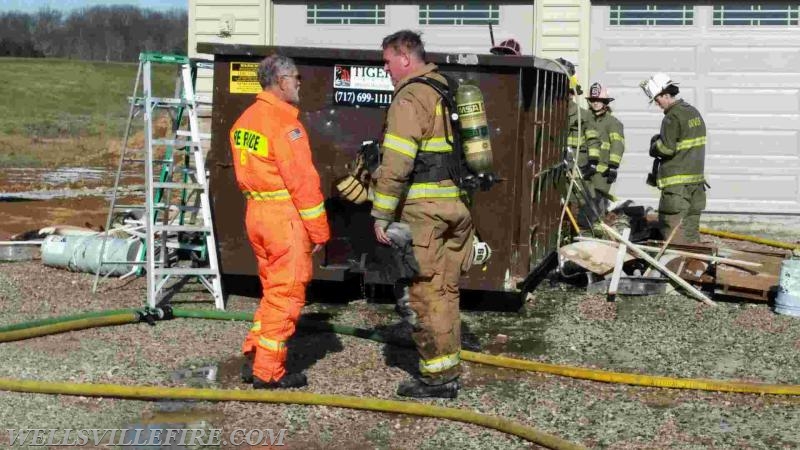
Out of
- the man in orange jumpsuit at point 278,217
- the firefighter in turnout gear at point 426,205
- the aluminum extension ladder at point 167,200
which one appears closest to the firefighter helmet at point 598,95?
the aluminum extension ladder at point 167,200

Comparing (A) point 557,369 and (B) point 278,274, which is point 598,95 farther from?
(B) point 278,274

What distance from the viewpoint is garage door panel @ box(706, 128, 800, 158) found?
43.8 feet

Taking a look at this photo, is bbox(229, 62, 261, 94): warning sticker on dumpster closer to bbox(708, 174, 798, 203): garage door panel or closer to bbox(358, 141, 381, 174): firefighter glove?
bbox(358, 141, 381, 174): firefighter glove

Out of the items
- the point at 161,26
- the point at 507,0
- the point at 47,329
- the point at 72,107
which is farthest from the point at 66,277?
the point at 161,26

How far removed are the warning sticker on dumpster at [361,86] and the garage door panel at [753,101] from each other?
6750mm

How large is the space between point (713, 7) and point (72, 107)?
34.2 m

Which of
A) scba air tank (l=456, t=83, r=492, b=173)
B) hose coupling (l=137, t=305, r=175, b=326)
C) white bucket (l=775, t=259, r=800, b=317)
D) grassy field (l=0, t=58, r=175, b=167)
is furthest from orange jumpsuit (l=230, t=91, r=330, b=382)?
grassy field (l=0, t=58, r=175, b=167)

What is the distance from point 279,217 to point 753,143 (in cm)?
911

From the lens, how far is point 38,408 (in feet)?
18.4

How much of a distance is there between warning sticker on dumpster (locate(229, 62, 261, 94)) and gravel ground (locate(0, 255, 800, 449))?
163 centimetres

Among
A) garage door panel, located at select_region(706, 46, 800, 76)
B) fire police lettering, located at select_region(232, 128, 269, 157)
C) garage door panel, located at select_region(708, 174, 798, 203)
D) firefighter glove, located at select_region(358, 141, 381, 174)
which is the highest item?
garage door panel, located at select_region(706, 46, 800, 76)

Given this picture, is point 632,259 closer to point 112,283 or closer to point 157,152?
point 112,283

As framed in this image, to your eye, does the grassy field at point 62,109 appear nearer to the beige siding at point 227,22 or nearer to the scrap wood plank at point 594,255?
the beige siding at point 227,22

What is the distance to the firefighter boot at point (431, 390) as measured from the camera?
5867mm
